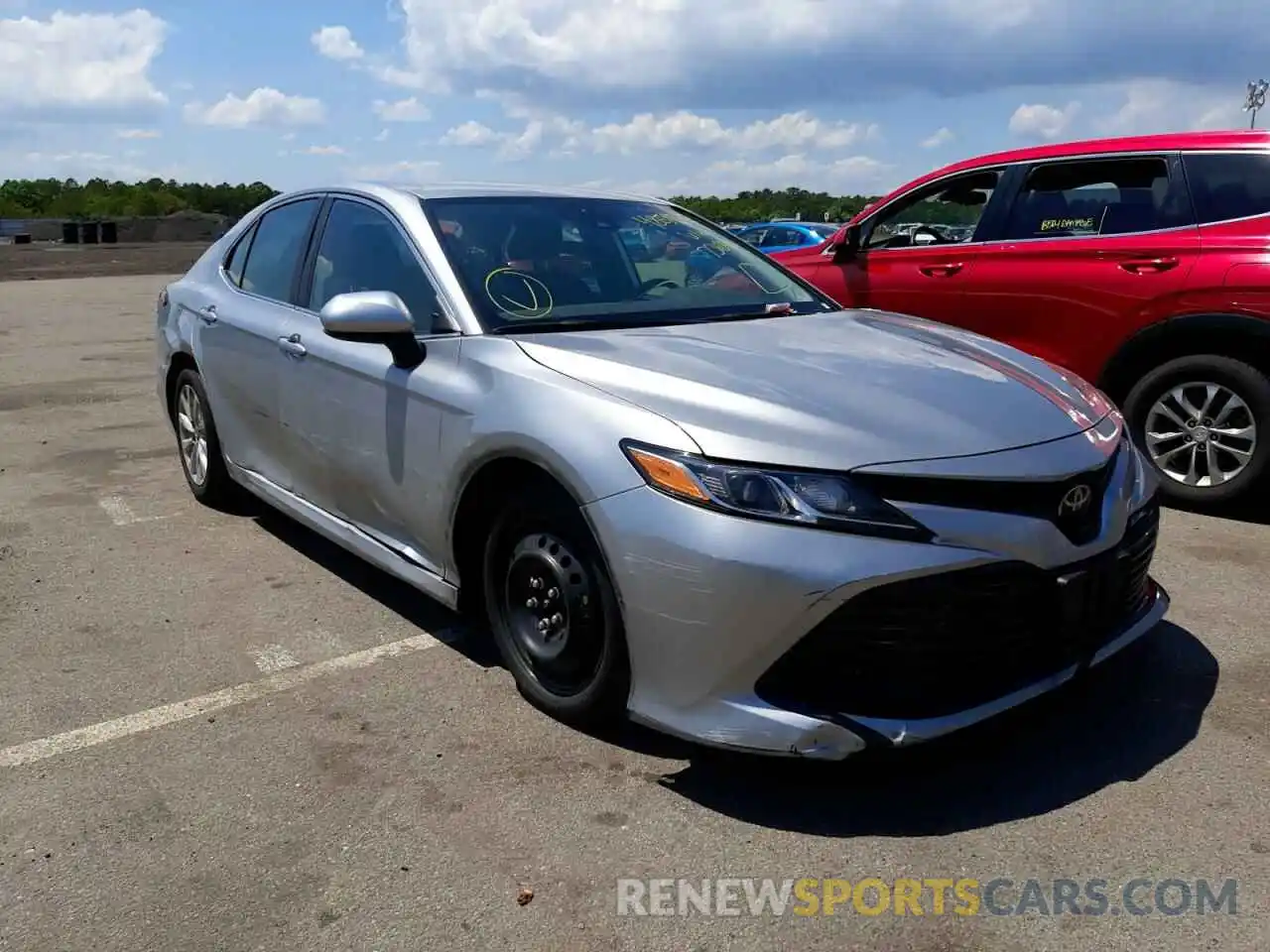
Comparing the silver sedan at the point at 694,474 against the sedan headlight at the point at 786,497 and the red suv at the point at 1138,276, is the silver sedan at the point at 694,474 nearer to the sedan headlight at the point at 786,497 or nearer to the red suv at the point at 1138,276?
the sedan headlight at the point at 786,497

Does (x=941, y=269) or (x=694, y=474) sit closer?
(x=694, y=474)

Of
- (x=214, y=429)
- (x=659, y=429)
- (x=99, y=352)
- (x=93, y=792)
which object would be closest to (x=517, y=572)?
(x=659, y=429)

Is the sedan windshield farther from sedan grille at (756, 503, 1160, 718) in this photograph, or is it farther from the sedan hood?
sedan grille at (756, 503, 1160, 718)

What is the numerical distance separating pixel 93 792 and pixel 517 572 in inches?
50.0

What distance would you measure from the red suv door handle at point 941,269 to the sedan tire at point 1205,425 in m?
1.27

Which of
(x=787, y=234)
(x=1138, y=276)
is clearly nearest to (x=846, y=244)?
(x=1138, y=276)

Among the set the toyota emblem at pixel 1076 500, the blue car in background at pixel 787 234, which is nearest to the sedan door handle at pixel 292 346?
the toyota emblem at pixel 1076 500

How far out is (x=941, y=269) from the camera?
651 cm

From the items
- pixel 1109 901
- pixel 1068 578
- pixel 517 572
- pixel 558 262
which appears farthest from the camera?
pixel 558 262

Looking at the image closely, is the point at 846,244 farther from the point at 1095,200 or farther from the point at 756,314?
the point at 756,314

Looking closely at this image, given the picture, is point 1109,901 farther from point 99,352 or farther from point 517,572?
point 99,352

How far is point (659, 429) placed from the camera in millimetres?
2828

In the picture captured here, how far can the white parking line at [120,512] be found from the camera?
552cm

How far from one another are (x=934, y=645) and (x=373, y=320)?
6.37 ft
